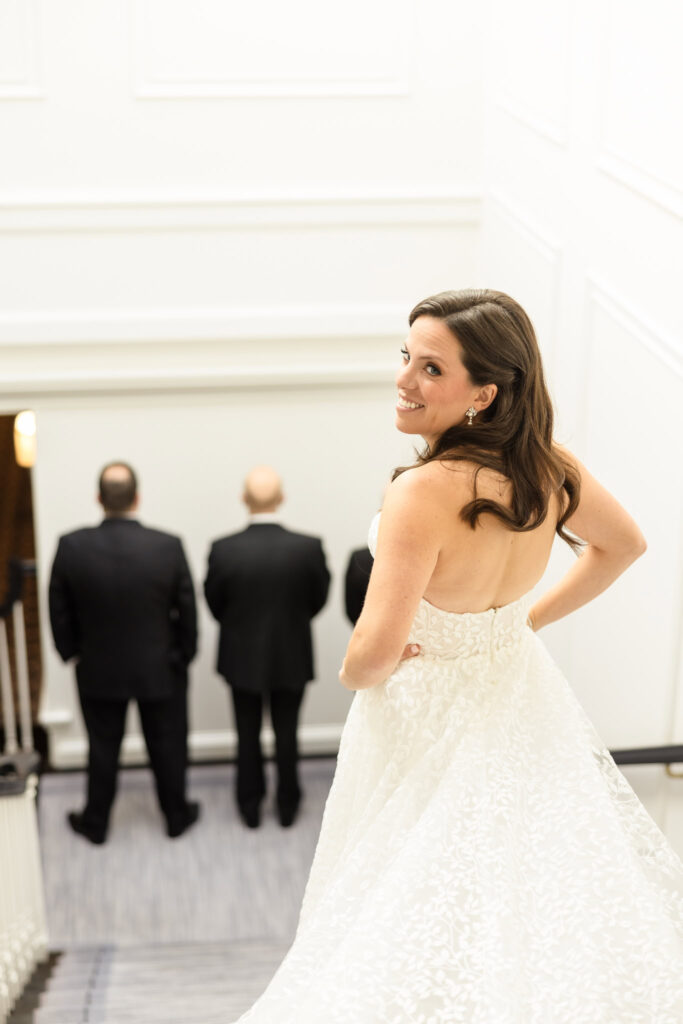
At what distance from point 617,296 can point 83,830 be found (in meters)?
4.01

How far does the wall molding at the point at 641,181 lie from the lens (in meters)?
3.48

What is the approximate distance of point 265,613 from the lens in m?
6.00

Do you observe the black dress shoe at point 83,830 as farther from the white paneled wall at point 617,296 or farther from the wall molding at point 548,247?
the wall molding at point 548,247

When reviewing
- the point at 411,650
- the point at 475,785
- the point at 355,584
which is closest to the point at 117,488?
the point at 355,584

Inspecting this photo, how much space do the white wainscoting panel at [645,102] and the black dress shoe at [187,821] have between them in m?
3.97

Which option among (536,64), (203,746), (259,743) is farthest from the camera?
(203,746)

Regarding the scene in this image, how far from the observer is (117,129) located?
593 cm

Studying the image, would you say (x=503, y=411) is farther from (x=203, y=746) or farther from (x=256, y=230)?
(x=203, y=746)

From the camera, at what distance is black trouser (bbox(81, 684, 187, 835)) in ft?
20.2

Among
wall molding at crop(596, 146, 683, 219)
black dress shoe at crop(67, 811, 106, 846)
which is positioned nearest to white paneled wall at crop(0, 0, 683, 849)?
wall molding at crop(596, 146, 683, 219)

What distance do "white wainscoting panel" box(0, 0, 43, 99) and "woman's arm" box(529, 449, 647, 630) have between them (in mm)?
4022

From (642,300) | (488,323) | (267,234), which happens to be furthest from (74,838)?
(488,323)

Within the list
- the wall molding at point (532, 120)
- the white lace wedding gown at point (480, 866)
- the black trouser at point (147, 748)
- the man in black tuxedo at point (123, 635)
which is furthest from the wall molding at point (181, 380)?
the white lace wedding gown at point (480, 866)

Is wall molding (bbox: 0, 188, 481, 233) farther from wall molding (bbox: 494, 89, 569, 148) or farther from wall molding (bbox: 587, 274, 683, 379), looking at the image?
wall molding (bbox: 587, 274, 683, 379)
